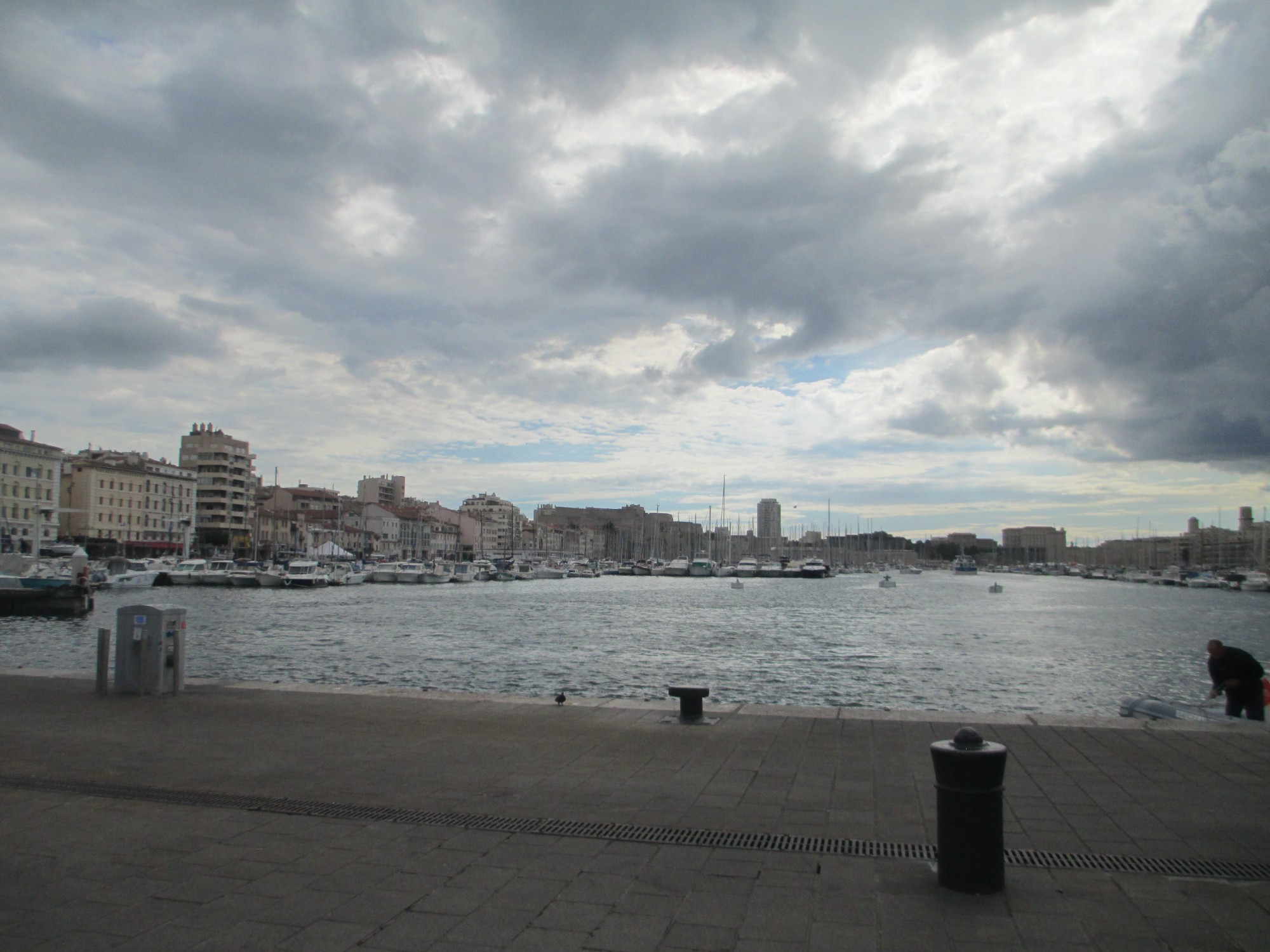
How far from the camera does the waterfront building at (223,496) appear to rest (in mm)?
126812

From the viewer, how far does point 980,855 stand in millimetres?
4516

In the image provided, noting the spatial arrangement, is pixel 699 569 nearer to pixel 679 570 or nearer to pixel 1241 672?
pixel 679 570

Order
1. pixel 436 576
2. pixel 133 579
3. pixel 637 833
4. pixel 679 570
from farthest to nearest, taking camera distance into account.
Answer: pixel 679 570 < pixel 436 576 < pixel 133 579 < pixel 637 833

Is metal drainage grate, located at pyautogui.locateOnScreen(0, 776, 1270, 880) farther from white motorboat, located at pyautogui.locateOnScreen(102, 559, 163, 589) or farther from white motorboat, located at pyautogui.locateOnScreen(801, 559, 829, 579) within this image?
white motorboat, located at pyautogui.locateOnScreen(801, 559, 829, 579)

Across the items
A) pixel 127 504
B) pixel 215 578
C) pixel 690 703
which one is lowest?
pixel 215 578

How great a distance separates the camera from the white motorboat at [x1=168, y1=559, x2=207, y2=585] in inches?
3147

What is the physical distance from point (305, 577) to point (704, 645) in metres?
59.3

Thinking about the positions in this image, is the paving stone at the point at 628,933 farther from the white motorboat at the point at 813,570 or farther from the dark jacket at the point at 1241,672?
the white motorboat at the point at 813,570

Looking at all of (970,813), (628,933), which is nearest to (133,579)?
(628,933)

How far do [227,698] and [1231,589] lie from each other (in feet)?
484

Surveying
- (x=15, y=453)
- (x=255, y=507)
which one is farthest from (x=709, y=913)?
(x=255, y=507)

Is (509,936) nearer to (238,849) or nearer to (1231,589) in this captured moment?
(238,849)

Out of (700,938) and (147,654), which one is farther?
(147,654)

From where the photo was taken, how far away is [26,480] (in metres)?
93.6
